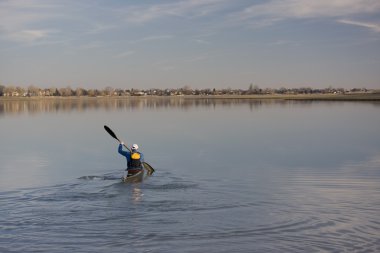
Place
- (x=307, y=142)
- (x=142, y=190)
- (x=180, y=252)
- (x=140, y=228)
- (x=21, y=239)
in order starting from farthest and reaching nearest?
(x=307, y=142) → (x=142, y=190) → (x=140, y=228) → (x=21, y=239) → (x=180, y=252)

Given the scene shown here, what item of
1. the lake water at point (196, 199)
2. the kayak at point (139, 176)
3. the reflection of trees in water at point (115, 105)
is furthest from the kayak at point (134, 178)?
the reflection of trees in water at point (115, 105)

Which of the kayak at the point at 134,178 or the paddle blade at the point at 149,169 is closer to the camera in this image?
the kayak at the point at 134,178

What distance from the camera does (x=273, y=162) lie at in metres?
20.1

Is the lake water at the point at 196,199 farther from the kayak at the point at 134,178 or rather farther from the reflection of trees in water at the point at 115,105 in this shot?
the reflection of trees in water at the point at 115,105

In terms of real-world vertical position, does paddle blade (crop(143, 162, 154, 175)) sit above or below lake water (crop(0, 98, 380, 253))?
above

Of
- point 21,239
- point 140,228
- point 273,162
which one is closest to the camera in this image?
point 21,239

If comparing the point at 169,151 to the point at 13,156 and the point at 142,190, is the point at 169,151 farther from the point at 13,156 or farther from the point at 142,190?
the point at 142,190

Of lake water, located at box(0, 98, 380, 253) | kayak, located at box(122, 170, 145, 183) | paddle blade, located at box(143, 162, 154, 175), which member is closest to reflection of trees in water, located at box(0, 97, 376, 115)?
lake water, located at box(0, 98, 380, 253)

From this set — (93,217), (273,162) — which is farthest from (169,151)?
(93,217)

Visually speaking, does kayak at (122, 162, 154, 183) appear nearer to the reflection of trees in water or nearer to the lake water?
the lake water

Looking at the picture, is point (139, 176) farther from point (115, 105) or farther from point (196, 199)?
point (115, 105)

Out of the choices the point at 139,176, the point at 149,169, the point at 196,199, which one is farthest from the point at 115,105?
the point at 196,199

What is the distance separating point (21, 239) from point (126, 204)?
358 centimetres

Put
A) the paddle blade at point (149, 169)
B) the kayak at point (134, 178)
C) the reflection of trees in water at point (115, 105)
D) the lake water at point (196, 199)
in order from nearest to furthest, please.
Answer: the lake water at point (196, 199)
the kayak at point (134, 178)
the paddle blade at point (149, 169)
the reflection of trees in water at point (115, 105)
